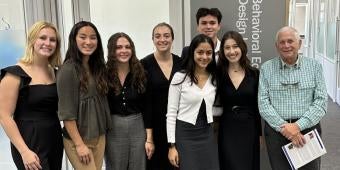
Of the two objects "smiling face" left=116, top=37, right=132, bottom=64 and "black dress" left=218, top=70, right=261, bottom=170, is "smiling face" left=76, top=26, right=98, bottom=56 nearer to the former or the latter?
"smiling face" left=116, top=37, right=132, bottom=64

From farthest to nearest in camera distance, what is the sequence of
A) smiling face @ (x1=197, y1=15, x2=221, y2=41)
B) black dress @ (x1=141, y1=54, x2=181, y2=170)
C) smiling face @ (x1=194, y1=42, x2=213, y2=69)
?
smiling face @ (x1=197, y1=15, x2=221, y2=41) < black dress @ (x1=141, y1=54, x2=181, y2=170) < smiling face @ (x1=194, y1=42, x2=213, y2=69)

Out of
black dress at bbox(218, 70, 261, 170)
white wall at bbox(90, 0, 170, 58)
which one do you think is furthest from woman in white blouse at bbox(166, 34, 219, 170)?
white wall at bbox(90, 0, 170, 58)

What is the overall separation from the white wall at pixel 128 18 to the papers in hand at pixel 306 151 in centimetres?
190

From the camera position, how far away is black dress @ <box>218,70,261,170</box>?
233cm

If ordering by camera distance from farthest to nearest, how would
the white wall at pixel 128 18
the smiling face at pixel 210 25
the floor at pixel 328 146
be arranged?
the white wall at pixel 128 18
the floor at pixel 328 146
the smiling face at pixel 210 25

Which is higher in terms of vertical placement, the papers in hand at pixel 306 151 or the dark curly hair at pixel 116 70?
the dark curly hair at pixel 116 70

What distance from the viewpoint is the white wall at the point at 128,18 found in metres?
3.63

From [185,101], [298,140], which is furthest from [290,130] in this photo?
[185,101]

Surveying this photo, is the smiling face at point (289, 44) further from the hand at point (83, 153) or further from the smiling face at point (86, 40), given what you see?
the hand at point (83, 153)

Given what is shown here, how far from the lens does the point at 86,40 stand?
205 cm

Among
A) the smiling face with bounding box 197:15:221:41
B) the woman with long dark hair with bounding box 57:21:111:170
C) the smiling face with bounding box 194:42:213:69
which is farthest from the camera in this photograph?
the smiling face with bounding box 197:15:221:41

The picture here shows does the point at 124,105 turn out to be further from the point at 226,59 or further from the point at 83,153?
the point at 226,59

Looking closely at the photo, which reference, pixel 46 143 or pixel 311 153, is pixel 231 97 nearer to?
pixel 311 153

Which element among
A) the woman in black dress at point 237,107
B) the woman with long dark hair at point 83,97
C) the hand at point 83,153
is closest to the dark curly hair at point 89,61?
the woman with long dark hair at point 83,97
